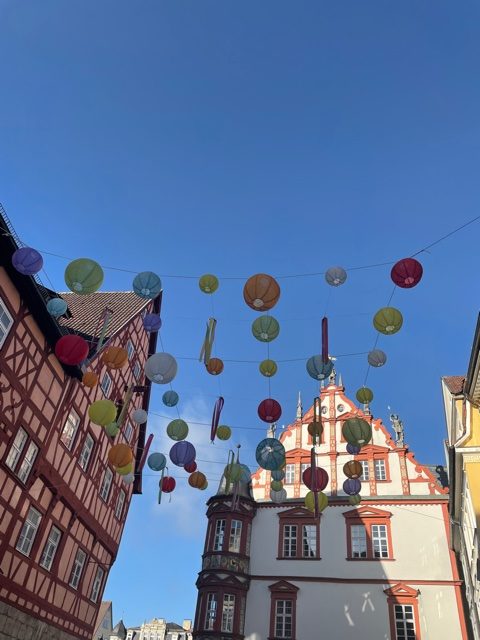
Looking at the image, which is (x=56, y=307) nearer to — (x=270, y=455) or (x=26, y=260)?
(x=26, y=260)

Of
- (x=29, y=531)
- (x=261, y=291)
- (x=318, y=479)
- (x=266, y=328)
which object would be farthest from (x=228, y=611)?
(x=261, y=291)

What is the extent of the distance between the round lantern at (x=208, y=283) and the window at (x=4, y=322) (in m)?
5.23

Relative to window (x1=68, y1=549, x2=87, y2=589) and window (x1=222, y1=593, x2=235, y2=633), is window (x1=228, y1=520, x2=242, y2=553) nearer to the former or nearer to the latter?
window (x1=222, y1=593, x2=235, y2=633)

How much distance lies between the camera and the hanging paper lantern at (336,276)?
42.8ft

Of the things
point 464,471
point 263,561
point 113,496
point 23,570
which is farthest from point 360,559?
point 23,570

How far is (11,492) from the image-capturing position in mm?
13195

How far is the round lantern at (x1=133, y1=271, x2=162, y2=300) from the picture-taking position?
41.7 feet

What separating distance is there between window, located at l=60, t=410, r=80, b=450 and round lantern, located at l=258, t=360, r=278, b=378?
23.0 ft

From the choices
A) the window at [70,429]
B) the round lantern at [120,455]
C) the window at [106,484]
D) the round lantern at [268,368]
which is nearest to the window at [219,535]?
the window at [106,484]

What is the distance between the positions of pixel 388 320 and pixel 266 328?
304cm

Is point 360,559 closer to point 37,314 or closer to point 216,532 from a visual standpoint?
point 216,532

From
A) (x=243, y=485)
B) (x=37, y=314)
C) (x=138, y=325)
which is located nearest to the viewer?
(x=37, y=314)

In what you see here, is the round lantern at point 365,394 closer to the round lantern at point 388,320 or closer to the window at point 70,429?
the round lantern at point 388,320

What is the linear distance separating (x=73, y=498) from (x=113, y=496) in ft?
14.1
